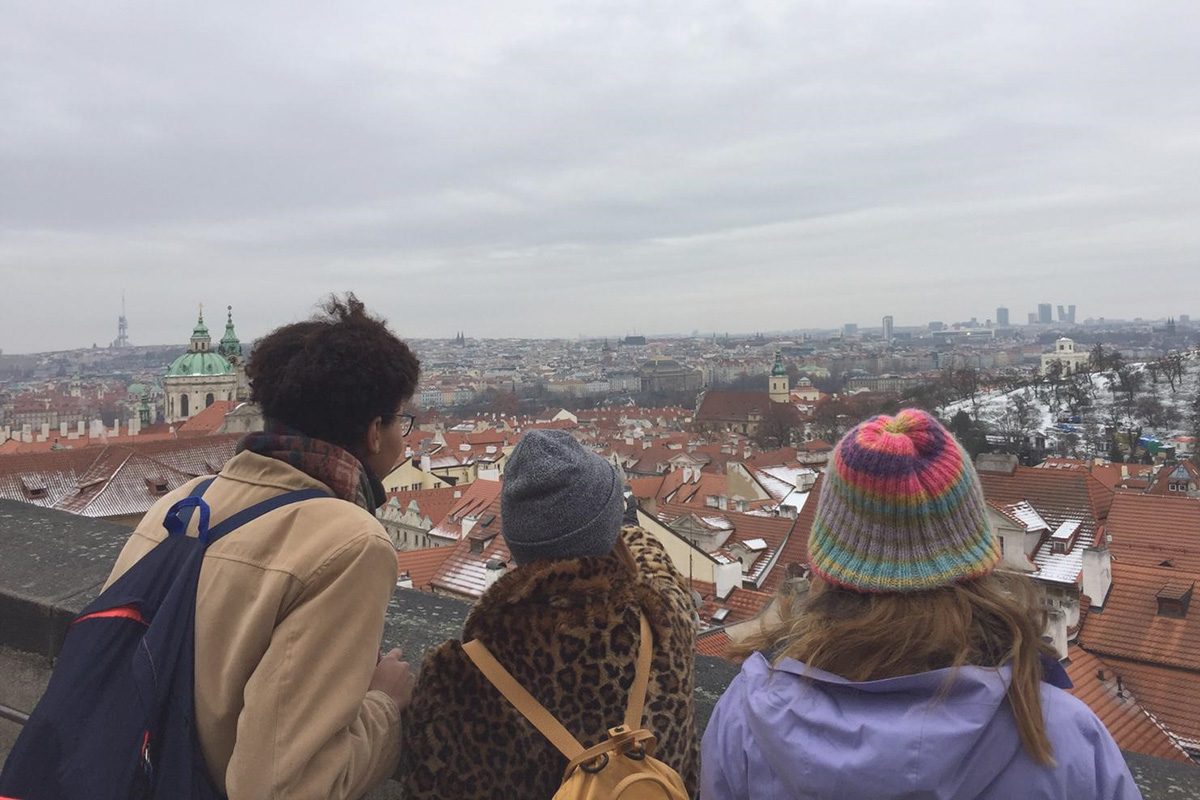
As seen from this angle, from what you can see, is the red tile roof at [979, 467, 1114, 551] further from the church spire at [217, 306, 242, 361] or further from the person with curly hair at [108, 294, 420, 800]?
the church spire at [217, 306, 242, 361]

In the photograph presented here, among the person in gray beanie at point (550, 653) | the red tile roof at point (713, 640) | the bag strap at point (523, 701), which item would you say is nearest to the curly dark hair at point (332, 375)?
the person in gray beanie at point (550, 653)

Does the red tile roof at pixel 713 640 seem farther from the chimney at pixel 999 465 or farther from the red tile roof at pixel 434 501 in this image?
the red tile roof at pixel 434 501

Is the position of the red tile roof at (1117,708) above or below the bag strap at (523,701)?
below

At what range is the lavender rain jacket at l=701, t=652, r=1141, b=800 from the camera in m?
1.11

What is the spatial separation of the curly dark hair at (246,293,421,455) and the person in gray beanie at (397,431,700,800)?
27cm

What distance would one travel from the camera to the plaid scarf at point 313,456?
1447mm

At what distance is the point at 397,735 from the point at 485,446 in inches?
1838

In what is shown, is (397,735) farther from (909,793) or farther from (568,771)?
(909,793)

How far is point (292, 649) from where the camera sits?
123 cm

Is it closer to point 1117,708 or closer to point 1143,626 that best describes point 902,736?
point 1117,708

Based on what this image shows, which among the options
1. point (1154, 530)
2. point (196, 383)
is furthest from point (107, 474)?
point (196, 383)

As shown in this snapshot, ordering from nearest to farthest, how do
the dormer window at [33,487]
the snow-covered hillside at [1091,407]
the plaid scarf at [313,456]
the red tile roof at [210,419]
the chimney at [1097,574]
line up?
1. the plaid scarf at [313,456]
2. the chimney at [1097,574]
3. the dormer window at [33,487]
4. the red tile roof at [210,419]
5. the snow-covered hillside at [1091,407]

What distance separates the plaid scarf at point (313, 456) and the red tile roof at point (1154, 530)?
11037 millimetres

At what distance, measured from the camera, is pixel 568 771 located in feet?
4.13
